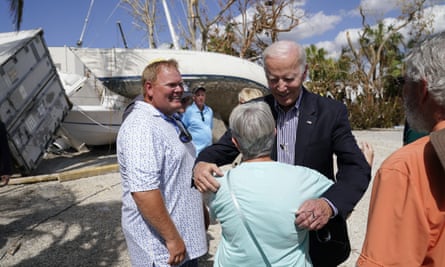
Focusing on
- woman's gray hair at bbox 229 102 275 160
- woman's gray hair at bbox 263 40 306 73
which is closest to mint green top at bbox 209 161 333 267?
woman's gray hair at bbox 229 102 275 160

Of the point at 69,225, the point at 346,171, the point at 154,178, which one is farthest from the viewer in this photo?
the point at 69,225

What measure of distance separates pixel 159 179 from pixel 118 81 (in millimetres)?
8610

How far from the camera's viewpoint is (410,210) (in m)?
0.94

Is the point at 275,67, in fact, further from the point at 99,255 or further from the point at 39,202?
the point at 39,202

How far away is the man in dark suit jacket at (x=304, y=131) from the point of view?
1625 mm

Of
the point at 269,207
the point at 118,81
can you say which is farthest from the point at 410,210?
the point at 118,81

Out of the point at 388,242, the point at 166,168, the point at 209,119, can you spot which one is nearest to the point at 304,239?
the point at 388,242

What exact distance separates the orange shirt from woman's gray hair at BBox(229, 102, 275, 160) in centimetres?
60

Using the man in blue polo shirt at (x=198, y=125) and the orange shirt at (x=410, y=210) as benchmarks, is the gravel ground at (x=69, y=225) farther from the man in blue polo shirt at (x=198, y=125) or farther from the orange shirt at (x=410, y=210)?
the orange shirt at (x=410, y=210)

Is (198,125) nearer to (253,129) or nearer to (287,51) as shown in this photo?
(287,51)

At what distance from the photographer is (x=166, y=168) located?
6.25 ft

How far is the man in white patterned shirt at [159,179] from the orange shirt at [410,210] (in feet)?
3.72

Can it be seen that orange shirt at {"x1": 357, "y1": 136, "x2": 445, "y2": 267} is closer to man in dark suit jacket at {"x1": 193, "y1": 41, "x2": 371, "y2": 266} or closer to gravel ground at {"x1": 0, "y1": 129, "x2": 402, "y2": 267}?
man in dark suit jacket at {"x1": 193, "y1": 41, "x2": 371, "y2": 266}

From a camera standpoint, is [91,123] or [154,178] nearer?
[154,178]
